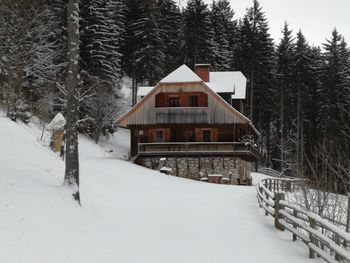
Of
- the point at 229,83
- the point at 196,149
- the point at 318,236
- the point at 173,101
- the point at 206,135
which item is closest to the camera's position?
the point at 318,236

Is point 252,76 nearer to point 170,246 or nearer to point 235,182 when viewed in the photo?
point 235,182

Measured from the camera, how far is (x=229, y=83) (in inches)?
1564

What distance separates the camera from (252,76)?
51.7m

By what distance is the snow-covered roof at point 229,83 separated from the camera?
128 feet

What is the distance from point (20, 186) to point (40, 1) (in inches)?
1012

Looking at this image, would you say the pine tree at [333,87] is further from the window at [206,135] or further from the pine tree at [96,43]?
the pine tree at [96,43]

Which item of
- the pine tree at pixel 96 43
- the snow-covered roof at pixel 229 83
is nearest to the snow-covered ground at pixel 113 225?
the snow-covered roof at pixel 229 83

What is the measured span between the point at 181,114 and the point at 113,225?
24.9m

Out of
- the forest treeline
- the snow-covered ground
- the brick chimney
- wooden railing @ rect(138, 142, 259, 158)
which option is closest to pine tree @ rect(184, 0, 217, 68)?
the forest treeline

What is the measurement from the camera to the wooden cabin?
34656mm

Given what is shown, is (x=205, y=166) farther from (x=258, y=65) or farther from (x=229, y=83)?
(x=258, y=65)

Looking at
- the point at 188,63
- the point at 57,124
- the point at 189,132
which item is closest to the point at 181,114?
the point at 189,132

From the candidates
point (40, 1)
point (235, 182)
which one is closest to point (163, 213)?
point (235, 182)

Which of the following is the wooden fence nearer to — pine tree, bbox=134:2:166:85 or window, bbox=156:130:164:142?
window, bbox=156:130:164:142
